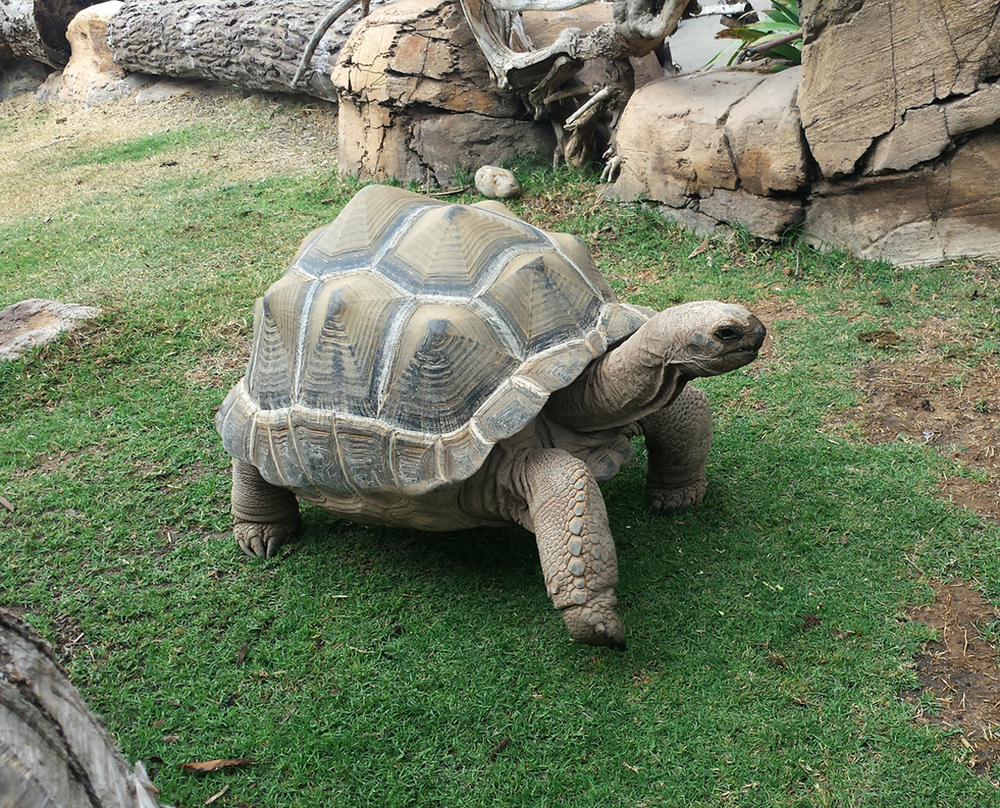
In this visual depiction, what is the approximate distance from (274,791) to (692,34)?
7.74 m

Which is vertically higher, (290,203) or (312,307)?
(312,307)

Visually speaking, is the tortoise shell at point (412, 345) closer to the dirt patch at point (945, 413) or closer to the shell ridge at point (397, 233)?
the shell ridge at point (397, 233)

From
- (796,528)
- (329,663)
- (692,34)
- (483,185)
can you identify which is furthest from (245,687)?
(692,34)

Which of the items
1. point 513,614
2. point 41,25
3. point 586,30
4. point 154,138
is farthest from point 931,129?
point 41,25

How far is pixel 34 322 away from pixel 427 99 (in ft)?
9.81

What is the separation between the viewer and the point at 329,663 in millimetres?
2477

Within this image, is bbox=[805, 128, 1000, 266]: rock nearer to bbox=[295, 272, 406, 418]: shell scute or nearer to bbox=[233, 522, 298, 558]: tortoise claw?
bbox=[295, 272, 406, 418]: shell scute

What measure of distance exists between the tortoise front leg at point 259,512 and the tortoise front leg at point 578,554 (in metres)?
1.04

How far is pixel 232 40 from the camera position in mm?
8555

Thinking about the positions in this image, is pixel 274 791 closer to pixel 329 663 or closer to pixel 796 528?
pixel 329 663

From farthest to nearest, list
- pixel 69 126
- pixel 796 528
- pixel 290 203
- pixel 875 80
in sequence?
pixel 69 126, pixel 290 203, pixel 875 80, pixel 796 528

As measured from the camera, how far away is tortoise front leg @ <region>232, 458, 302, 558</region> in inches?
112

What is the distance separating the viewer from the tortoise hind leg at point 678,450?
2729 mm

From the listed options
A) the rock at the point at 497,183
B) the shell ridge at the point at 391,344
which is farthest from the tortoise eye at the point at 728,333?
the rock at the point at 497,183
